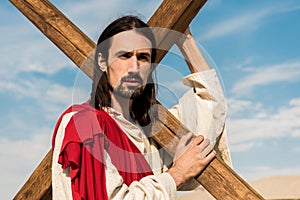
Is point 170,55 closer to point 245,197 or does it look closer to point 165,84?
point 165,84

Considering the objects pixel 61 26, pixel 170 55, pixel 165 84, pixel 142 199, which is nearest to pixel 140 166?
pixel 142 199

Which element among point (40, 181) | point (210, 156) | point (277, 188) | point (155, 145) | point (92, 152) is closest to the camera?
point (92, 152)

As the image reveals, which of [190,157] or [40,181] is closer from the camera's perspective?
[190,157]

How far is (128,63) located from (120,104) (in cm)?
21

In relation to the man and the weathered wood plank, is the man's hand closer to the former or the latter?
the man

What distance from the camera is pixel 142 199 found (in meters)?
2.49

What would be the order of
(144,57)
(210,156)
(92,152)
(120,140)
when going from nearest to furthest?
(92,152)
(120,140)
(144,57)
(210,156)

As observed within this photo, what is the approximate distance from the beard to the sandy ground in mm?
18524

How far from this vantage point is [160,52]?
3.22 meters

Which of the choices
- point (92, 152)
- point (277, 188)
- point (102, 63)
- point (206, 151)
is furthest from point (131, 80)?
point (277, 188)

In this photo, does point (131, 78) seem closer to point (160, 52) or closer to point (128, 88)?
point (128, 88)

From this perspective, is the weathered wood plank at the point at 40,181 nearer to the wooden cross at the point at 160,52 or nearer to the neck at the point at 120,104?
the wooden cross at the point at 160,52

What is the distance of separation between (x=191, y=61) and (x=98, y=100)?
0.57 m

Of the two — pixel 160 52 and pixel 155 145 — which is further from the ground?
pixel 160 52
